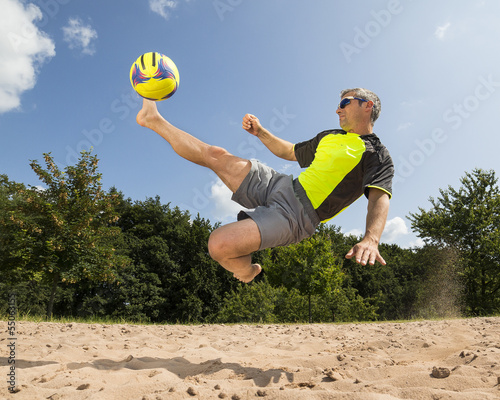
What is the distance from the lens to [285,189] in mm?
2924

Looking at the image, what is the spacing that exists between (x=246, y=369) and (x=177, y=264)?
23.0 meters

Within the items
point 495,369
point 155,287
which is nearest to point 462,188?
point 155,287

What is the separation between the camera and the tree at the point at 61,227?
42.3ft

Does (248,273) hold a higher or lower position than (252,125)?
lower

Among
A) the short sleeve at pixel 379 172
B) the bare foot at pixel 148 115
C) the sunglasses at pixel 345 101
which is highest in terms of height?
the sunglasses at pixel 345 101

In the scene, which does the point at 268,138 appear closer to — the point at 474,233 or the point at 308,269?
the point at 308,269

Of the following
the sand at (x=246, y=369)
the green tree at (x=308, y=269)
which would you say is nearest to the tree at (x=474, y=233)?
the green tree at (x=308, y=269)

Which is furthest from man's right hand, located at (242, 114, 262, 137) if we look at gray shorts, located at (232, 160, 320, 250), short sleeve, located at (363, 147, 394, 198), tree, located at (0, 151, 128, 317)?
tree, located at (0, 151, 128, 317)

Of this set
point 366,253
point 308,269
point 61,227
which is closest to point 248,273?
point 366,253

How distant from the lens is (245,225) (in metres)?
2.61

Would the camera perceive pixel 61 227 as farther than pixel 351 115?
Yes

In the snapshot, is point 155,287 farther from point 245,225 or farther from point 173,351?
point 245,225

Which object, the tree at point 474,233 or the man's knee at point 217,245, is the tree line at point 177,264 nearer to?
the tree at point 474,233

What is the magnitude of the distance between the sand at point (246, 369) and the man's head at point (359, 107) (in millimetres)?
2212
